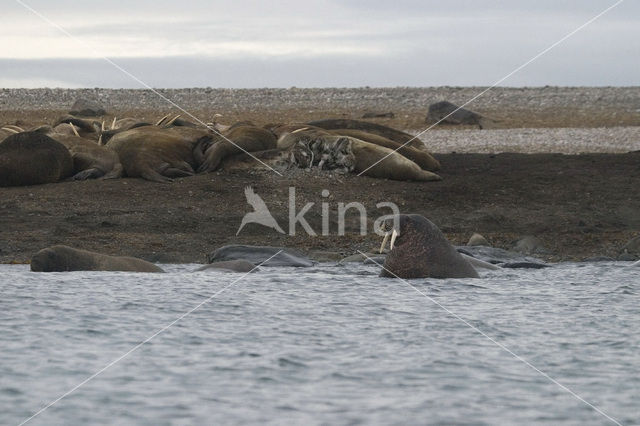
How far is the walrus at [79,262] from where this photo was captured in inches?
446

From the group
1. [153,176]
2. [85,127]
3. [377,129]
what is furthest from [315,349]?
[85,127]

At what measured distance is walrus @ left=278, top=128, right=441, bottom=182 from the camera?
17.0 metres

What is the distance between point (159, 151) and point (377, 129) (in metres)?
4.86

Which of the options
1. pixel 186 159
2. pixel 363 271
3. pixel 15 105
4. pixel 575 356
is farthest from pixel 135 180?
pixel 15 105

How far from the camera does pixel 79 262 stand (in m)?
11.4

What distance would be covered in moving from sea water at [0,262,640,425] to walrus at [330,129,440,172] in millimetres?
6841

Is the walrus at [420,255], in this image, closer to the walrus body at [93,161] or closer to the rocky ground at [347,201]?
the rocky ground at [347,201]

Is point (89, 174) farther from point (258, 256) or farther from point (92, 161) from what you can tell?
point (258, 256)

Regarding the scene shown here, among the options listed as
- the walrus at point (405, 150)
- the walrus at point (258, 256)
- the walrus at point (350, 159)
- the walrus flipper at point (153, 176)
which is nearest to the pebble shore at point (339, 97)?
the walrus at point (405, 150)

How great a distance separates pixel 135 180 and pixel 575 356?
10448 mm

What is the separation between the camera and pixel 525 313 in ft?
29.8

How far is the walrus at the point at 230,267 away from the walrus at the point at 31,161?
5338 millimetres

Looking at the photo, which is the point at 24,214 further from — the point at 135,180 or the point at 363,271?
the point at 363,271

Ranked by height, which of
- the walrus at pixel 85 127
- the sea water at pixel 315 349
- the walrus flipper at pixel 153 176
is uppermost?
the walrus at pixel 85 127
